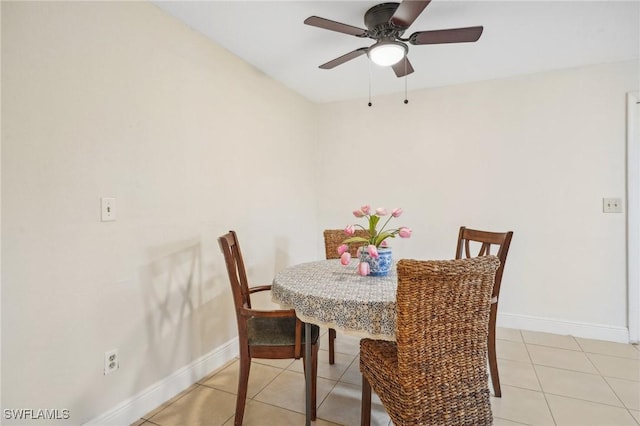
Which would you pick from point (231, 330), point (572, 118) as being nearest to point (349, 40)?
point (572, 118)

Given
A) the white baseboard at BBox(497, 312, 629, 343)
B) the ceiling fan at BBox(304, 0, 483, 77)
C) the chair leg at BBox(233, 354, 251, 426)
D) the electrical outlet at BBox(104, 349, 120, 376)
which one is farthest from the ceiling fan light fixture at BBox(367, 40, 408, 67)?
the white baseboard at BBox(497, 312, 629, 343)

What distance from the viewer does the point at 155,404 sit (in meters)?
1.78

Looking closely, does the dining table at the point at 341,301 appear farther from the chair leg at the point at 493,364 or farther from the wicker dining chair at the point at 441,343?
the chair leg at the point at 493,364

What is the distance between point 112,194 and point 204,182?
24.6 inches

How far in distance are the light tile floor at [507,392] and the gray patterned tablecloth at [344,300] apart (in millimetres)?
712

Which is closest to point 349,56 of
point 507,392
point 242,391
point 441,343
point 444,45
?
point 444,45

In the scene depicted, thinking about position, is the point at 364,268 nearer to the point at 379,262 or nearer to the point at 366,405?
the point at 379,262

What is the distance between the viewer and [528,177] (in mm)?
2844

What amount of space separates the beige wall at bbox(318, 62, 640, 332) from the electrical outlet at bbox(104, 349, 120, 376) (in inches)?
101

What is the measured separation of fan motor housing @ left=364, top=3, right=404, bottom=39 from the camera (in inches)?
69.0

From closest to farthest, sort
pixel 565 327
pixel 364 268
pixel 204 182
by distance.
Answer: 1. pixel 364 268
2. pixel 204 182
3. pixel 565 327

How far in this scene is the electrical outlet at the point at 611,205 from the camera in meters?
2.58

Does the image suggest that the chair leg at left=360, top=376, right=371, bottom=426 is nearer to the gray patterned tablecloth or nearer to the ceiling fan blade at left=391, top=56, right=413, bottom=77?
the gray patterned tablecloth

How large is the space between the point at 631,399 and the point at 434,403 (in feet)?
5.36
